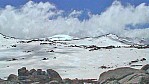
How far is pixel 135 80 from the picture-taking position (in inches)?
554

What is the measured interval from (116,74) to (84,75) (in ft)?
73.2

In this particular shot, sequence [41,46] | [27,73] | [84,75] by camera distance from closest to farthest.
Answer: [27,73]
[84,75]
[41,46]

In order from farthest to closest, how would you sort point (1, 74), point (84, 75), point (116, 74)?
point (1, 74) → point (84, 75) → point (116, 74)

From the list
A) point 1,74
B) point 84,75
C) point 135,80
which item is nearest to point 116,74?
point 135,80

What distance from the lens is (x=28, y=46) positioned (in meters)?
80.4

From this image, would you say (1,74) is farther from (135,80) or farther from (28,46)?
(28,46)

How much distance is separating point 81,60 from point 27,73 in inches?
951

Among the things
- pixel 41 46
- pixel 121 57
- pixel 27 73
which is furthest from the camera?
pixel 41 46

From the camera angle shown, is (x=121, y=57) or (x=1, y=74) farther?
(x=121, y=57)

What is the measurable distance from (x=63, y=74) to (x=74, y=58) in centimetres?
Result: 1607

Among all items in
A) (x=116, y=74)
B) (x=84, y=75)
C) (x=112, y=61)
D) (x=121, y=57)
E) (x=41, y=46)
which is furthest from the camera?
(x=41, y=46)

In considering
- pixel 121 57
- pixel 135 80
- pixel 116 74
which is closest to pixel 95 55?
pixel 121 57

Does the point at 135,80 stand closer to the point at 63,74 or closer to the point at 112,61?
the point at 63,74

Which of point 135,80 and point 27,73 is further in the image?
point 27,73
